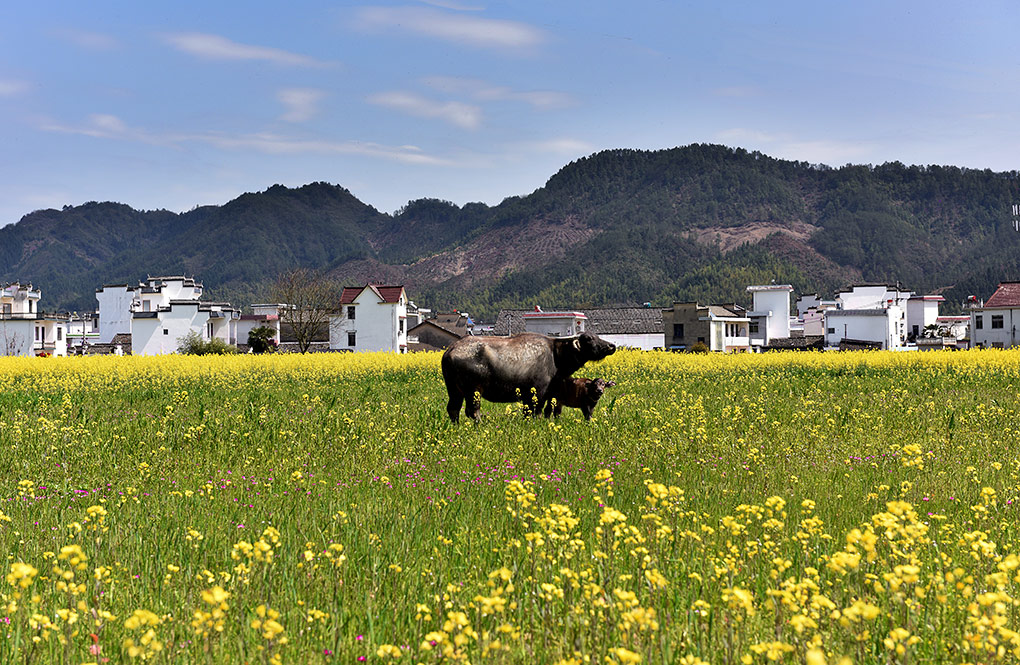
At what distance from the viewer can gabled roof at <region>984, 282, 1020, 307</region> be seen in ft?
258

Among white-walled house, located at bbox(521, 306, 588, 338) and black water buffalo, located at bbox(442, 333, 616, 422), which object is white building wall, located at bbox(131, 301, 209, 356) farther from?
black water buffalo, located at bbox(442, 333, 616, 422)

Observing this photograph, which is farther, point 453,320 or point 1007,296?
point 453,320

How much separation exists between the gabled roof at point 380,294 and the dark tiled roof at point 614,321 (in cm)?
1642

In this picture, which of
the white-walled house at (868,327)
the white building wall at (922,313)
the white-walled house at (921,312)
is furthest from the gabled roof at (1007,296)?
the white building wall at (922,313)

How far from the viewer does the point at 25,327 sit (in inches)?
3947

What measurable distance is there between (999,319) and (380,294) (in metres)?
68.5

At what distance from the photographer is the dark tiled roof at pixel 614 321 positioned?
328ft

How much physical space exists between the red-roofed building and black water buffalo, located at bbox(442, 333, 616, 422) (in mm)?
79122

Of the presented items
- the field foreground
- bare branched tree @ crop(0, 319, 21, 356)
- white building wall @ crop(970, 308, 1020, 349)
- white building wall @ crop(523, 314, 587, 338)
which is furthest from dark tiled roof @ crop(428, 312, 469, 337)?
the field foreground

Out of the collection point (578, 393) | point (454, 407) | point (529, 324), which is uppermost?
point (529, 324)

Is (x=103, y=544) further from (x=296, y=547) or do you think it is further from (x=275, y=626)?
(x=275, y=626)

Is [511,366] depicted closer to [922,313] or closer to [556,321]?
[556,321]

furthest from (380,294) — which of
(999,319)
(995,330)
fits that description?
(999,319)

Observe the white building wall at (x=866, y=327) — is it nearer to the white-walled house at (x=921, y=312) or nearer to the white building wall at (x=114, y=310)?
the white-walled house at (x=921, y=312)
